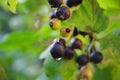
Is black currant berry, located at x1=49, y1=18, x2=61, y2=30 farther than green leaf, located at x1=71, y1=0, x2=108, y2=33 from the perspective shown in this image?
No

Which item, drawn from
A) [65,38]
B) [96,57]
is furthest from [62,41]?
[96,57]

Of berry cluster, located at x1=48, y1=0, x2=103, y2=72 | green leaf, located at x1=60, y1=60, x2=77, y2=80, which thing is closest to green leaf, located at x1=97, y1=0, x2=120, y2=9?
berry cluster, located at x1=48, y1=0, x2=103, y2=72

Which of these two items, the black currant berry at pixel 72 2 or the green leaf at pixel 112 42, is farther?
the green leaf at pixel 112 42

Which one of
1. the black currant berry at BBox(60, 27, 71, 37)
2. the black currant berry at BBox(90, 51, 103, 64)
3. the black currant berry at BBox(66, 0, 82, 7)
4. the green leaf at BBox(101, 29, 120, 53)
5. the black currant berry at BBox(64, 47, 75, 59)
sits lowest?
the black currant berry at BBox(90, 51, 103, 64)

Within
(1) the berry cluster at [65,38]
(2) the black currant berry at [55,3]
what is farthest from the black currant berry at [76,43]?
(2) the black currant berry at [55,3]

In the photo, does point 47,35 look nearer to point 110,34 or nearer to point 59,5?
point 110,34

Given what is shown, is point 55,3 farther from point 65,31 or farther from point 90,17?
point 90,17

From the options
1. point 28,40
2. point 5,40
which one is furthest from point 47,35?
point 5,40

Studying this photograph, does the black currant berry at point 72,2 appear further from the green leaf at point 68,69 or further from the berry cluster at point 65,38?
the green leaf at point 68,69

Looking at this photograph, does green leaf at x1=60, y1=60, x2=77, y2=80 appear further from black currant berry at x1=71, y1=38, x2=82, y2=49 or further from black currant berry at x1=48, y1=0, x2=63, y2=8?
black currant berry at x1=48, y1=0, x2=63, y2=8
